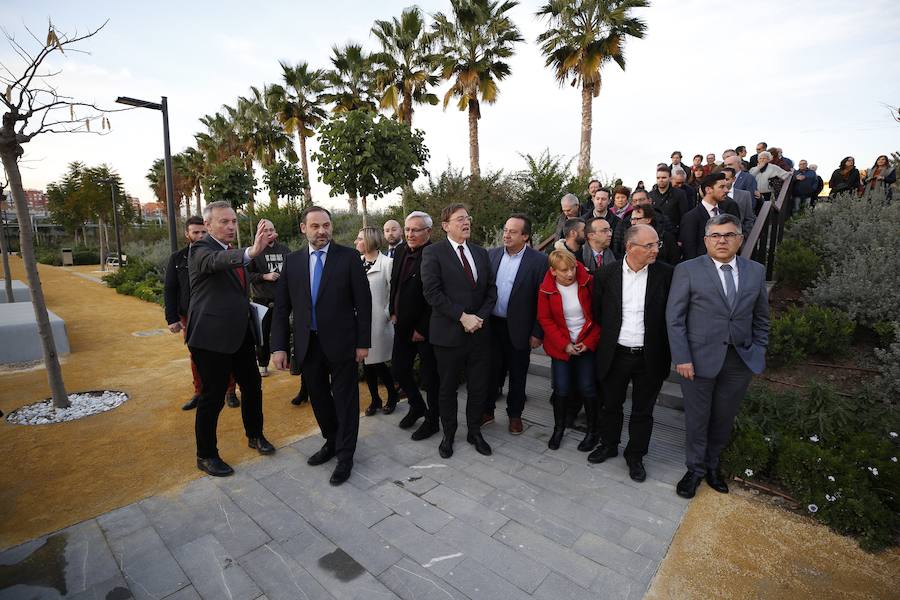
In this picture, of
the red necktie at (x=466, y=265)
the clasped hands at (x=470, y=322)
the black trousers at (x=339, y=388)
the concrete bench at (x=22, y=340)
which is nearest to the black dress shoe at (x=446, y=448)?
the black trousers at (x=339, y=388)

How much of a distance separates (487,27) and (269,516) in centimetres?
1830

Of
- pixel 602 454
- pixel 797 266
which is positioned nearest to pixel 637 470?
pixel 602 454

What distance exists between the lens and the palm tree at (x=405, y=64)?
18406mm

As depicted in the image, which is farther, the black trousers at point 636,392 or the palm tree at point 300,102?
the palm tree at point 300,102

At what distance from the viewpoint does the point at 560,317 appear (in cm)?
369

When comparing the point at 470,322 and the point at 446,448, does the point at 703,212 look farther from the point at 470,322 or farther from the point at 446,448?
the point at 446,448

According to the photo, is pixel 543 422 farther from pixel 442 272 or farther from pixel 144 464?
pixel 144 464

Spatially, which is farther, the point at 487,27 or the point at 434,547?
the point at 487,27

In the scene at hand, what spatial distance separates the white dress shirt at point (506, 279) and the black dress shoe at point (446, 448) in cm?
113

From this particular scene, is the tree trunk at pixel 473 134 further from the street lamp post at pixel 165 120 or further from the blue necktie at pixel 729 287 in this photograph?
the blue necktie at pixel 729 287

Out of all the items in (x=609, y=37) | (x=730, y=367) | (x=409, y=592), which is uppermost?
(x=609, y=37)

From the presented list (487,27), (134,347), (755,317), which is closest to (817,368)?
(755,317)

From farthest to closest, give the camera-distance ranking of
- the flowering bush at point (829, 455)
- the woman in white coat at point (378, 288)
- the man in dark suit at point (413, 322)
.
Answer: the woman in white coat at point (378, 288) < the man in dark suit at point (413, 322) < the flowering bush at point (829, 455)

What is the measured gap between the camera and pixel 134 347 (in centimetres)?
751
